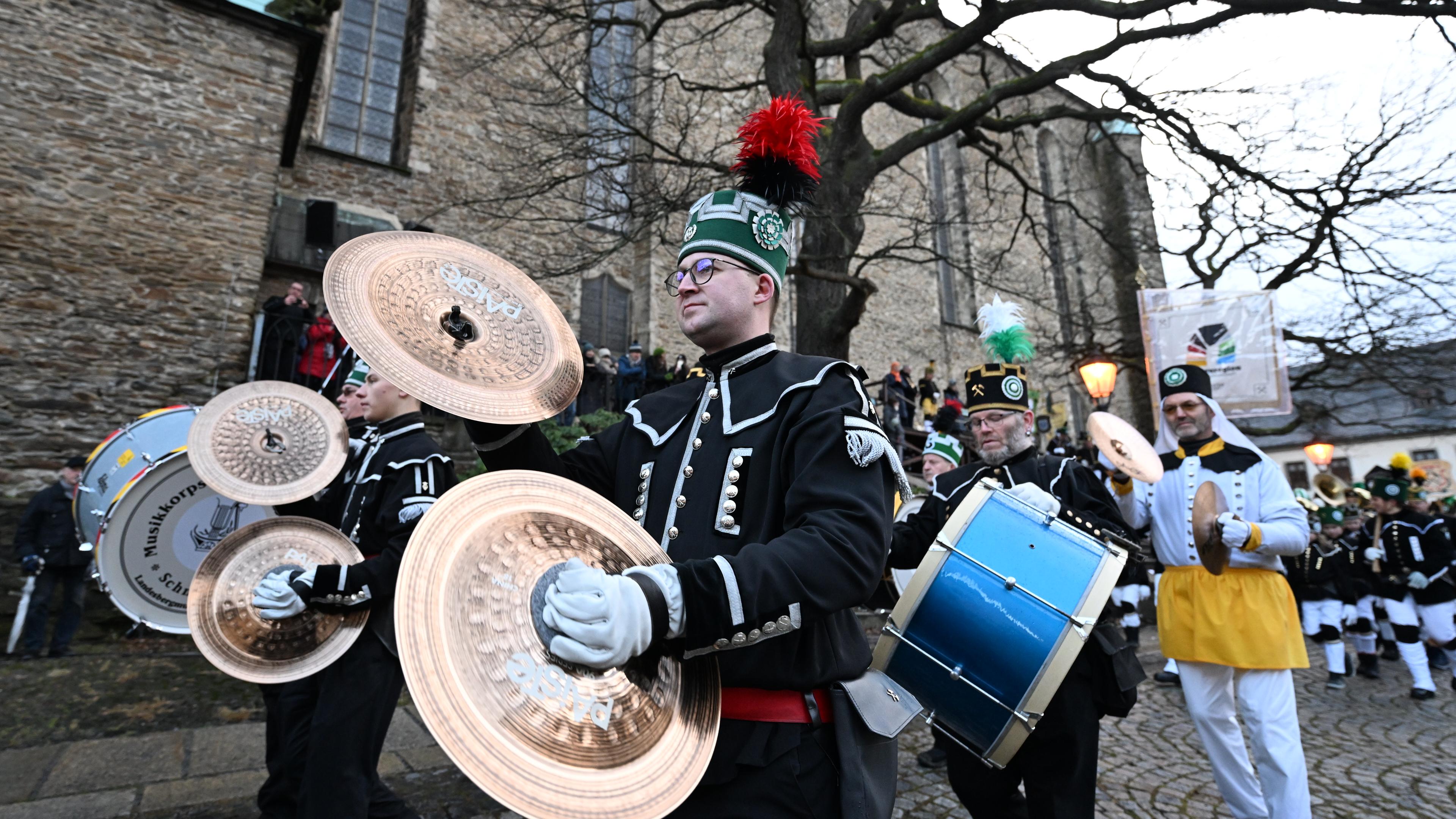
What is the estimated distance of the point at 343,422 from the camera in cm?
401

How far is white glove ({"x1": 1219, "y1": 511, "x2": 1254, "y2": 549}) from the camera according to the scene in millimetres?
3523

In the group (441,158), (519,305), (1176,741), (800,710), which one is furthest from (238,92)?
(1176,741)

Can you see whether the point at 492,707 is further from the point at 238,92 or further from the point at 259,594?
the point at 238,92

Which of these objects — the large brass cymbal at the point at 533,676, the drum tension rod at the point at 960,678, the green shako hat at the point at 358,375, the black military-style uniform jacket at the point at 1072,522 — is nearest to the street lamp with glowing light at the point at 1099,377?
the black military-style uniform jacket at the point at 1072,522

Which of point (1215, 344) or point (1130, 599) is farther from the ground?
→ point (1215, 344)

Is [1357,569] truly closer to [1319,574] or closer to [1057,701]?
[1319,574]

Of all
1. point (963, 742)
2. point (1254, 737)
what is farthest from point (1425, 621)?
point (963, 742)

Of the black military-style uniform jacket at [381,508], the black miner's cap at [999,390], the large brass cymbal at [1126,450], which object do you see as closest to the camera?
the black military-style uniform jacket at [381,508]

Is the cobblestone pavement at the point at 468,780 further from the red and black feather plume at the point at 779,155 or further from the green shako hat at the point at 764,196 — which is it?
the red and black feather plume at the point at 779,155

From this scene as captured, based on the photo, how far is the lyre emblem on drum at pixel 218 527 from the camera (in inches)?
196

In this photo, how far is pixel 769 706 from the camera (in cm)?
158

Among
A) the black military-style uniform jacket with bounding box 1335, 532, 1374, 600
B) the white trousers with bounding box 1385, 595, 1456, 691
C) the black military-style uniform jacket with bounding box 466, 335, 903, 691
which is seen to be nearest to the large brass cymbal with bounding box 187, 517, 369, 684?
the black military-style uniform jacket with bounding box 466, 335, 903, 691

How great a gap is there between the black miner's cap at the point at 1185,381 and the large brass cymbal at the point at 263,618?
4389 mm

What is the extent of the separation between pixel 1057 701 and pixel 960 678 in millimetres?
797
